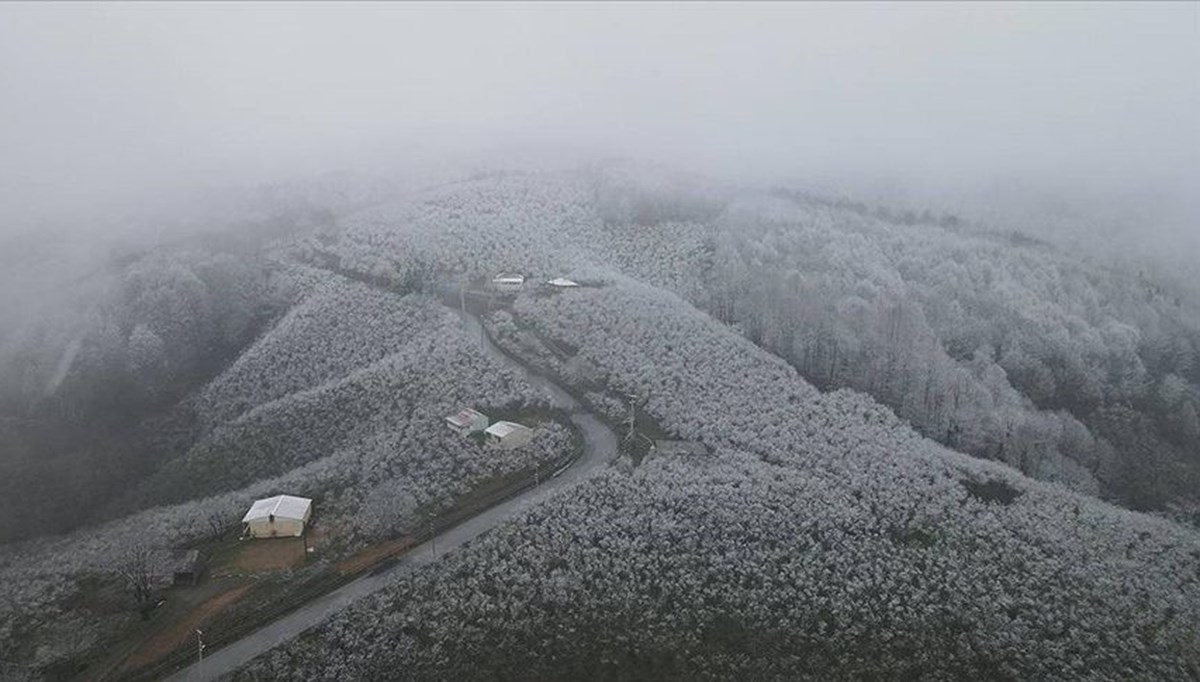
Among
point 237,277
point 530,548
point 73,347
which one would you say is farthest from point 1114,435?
point 73,347

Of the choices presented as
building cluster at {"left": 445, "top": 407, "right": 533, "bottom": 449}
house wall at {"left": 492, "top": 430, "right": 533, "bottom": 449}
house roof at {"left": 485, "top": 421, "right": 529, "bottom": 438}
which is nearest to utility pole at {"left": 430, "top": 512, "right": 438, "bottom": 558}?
house wall at {"left": 492, "top": 430, "right": 533, "bottom": 449}

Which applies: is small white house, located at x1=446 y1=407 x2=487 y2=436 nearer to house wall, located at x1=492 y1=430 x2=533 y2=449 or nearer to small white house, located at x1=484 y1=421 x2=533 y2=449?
small white house, located at x1=484 y1=421 x2=533 y2=449

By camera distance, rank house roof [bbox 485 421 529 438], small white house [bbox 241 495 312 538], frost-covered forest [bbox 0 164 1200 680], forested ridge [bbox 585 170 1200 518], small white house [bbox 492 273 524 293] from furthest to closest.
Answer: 1. small white house [bbox 492 273 524 293]
2. forested ridge [bbox 585 170 1200 518]
3. house roof [bbox 485 421 529 438]
4. small white house [bbox 241 495 312 538]
5. frost-covered forest [bbox 0 164 1200 680]

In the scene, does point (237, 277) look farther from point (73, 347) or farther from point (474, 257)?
point (474, 257)

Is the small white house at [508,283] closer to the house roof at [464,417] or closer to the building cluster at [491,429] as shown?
the house roof at [464,417]

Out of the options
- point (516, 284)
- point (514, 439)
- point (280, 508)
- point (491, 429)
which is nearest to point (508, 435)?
point (514, 439)

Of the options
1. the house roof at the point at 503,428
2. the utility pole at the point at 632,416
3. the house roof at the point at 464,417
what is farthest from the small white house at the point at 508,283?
the house roof at the point at 503,428
